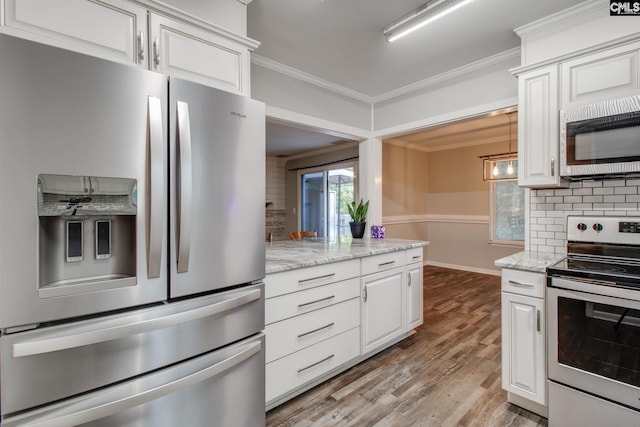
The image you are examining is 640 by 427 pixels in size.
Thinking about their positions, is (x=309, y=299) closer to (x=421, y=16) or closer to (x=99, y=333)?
(x=99, y=333)

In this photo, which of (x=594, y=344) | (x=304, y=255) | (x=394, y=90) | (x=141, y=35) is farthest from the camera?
(x=394, y=90)

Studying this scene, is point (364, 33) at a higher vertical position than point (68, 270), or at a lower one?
higher

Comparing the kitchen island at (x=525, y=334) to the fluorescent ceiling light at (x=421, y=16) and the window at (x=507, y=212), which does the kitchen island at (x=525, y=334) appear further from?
the window at (x=507, y=212)

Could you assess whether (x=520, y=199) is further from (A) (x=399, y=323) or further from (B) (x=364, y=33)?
(B) (x=364, y=33)

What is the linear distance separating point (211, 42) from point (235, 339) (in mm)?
1528

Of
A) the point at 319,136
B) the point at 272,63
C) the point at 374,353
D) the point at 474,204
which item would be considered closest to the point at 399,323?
the point at 374,353

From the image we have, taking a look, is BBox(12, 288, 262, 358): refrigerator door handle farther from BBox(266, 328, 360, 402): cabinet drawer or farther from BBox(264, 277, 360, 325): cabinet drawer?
BBox(266, 328, 360, 402): cabinet drawer

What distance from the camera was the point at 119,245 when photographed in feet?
3.83

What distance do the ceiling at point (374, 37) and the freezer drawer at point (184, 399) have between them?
2.06m

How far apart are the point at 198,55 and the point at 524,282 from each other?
2226 mm

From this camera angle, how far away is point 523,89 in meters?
2.15

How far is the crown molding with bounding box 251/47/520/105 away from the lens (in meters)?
2.59

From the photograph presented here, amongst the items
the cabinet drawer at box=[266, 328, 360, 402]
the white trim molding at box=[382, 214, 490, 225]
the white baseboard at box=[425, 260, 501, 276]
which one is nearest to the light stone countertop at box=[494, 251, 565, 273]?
the cabinet drawer at box=[266, 328, 360, 402]

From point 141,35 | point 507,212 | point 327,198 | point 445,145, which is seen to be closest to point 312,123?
point 141,35
